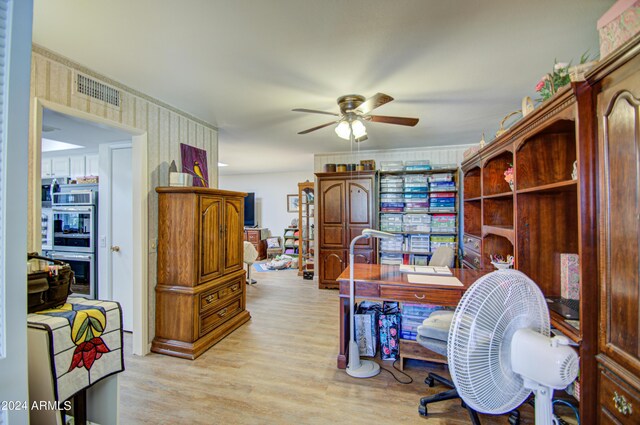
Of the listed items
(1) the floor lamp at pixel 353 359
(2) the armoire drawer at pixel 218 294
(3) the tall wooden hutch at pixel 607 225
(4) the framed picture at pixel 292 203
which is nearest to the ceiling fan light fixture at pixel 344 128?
(1) the floor lamp at pixel 353 359

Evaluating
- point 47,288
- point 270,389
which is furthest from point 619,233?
point 47,288

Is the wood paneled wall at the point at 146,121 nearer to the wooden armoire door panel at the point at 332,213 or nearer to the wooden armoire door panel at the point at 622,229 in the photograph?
the wooden armoire door panel at the point at 332,213

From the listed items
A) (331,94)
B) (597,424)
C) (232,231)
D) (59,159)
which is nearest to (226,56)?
(331,94)

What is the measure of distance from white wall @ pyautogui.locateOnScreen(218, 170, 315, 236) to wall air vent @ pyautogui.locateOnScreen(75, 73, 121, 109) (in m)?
5.61

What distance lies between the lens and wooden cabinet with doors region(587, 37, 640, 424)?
94cm

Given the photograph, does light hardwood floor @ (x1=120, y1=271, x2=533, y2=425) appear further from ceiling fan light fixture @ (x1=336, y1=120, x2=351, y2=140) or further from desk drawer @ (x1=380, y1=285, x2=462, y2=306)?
ceiling fan light fixture @ (x1=336, y1=120, x2=351, y2=140)

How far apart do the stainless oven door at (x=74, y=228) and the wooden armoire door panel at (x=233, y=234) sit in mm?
1625

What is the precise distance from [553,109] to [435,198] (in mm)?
3088

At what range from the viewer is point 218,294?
115 inches

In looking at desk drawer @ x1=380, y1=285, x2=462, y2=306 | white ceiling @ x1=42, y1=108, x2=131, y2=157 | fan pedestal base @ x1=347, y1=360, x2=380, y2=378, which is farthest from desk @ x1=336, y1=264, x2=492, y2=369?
white ceiling @ x1=42, y1=108, x2=131, y2=157

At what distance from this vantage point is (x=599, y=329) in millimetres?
1138

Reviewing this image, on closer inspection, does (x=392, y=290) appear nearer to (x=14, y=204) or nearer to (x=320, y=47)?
(x=320, y=47)

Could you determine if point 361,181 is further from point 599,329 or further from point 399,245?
point 599,329

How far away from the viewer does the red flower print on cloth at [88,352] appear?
1.27 m
